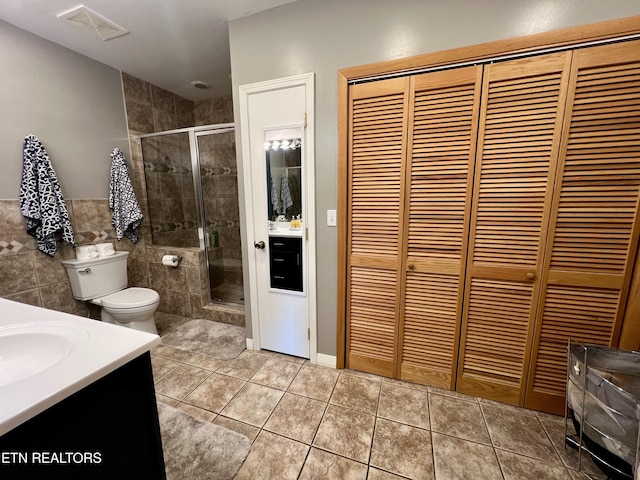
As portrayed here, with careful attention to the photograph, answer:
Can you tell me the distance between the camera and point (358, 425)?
1.41m

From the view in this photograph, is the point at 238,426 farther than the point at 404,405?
No

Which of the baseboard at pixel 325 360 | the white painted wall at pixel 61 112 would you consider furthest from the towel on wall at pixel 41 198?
the baseboard at pixel 325 360

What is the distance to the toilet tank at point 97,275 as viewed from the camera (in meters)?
2.08

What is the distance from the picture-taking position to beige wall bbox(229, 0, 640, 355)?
1.25m

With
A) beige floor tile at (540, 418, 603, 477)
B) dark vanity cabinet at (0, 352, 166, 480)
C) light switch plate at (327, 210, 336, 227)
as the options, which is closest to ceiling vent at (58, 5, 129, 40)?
light switch plate at (327, 210, 336, 227)

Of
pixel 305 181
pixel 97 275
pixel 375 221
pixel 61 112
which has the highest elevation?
pixel 61 112

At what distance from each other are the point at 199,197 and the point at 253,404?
79.1 inches

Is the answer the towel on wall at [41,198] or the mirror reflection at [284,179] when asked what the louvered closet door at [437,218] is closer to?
the mirror reflection at [284,179]

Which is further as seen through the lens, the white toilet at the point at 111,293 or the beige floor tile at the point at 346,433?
the white toilet at the point at 111,293

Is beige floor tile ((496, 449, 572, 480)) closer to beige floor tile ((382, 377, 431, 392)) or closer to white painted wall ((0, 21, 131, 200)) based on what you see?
beige floor tile ((382, 377, 431, 392))

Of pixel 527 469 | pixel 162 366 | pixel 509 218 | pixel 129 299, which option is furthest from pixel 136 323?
pixel 509 218

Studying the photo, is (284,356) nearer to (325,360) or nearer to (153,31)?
(325,360)

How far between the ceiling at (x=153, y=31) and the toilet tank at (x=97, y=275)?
1.70 m

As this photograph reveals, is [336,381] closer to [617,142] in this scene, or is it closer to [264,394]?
[264,394]
